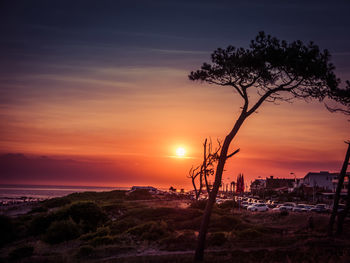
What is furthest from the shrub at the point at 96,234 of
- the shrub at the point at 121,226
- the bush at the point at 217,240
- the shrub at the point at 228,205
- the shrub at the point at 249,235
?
the shrub at the point at 228,205

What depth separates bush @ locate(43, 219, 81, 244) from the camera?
28.3 metres

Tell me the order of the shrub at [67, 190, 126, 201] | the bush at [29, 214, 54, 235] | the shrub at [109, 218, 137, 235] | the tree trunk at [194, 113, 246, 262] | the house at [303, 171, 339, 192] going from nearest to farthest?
the tree trunk at [194, 113, 246, 262] < the shrub at [109, 218, 137, 235] < the bush at [29, 214, 54, 235] < the shrub at [67, 190, 126, 201] < the house at [303, 171, 339, 192]

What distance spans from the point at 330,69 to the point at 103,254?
16.8 m

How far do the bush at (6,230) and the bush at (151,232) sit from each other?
11.2 m

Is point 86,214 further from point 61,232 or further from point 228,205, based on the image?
point 228,205

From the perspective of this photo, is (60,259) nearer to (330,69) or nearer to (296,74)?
(296,74)

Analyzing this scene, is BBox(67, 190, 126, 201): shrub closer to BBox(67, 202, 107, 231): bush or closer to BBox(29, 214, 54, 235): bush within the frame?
BBox(67, 202, 107, 231): bush

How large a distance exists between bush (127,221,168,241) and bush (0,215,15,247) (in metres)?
11.2

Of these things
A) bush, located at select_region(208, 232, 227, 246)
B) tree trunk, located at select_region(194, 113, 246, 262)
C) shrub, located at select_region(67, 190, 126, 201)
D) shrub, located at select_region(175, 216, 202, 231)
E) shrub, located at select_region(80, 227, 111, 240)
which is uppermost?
tree trunk, located at select_region(194, 113, 246, 262)

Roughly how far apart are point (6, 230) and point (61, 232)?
6874mm

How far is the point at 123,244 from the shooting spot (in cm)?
2448

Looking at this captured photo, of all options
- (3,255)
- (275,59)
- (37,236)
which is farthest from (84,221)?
(275,59)

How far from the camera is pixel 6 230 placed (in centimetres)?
3216

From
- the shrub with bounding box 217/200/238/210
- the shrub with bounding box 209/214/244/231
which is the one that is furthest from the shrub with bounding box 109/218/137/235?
the shrub with bounding box 217/200/238/210
